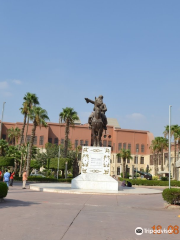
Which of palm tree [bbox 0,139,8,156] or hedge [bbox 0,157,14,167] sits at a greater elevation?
palm tree [bbox 0,139,8,156]

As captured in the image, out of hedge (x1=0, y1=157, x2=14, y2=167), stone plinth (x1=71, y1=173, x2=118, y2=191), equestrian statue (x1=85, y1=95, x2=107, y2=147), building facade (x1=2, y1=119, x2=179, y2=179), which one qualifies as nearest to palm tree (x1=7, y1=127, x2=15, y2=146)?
building facade (x1=2, y1=119, x2=179, y2=179)

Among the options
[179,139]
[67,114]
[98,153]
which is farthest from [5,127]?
[98,153]

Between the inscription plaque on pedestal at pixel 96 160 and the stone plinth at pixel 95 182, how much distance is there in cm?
37

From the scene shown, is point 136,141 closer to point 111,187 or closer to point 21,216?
point 111,187

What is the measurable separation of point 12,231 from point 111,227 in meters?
2.46

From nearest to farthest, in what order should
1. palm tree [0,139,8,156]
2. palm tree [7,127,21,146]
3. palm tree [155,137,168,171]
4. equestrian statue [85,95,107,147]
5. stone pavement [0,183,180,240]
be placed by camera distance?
1. stone pavement [0,183,180,240]
2. equestrian statue [85,95,107,147]
3. palm tree [0,139,8,156]
4. palm tree [155,137,168,171]
5. palm tree [7,127,21,146]

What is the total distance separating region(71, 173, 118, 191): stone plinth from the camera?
19.6 meters

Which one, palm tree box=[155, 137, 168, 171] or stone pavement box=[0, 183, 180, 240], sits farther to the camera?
palm tree box=[155, 137, 168, 171]

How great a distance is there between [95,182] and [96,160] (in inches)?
62.9

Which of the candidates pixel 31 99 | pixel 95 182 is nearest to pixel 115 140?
pixel 31 99

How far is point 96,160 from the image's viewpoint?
20.5 metres

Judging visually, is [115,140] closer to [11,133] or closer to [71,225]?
[11,133]

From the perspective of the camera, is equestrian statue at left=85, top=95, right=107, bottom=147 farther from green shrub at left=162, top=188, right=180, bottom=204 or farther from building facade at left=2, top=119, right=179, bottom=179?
building facade at left=2, top=119, right=179, bottom=179

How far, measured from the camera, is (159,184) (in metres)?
40.6
